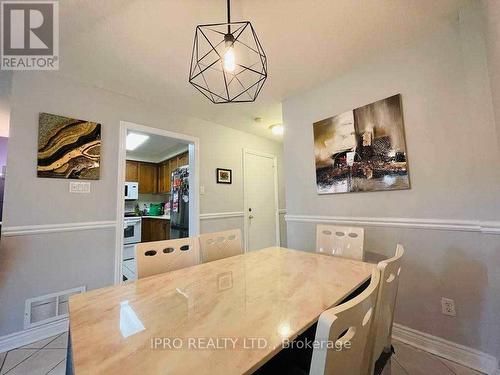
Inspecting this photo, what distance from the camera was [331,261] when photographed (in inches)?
56.2

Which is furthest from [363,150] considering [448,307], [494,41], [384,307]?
[384,307]

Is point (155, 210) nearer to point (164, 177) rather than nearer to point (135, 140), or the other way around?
point (164, 177)

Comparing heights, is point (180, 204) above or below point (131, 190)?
below

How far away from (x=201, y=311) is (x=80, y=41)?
82.2 inches

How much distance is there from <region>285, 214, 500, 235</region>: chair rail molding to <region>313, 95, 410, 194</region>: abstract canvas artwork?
0.27m

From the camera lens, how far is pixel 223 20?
153 centimetres

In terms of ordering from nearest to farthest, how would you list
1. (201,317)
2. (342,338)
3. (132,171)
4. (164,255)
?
(342,338) < (201,317) < (164,255) < (132,171)

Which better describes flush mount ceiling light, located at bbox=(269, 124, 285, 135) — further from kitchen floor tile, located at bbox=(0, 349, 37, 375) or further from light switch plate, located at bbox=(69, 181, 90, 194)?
kitchen floor tile, located at bbox=(0, 349, 37, 375)

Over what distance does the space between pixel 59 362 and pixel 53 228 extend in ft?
3.42

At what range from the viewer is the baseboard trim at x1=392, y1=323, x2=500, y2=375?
1.40 m

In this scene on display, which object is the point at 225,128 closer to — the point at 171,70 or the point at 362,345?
the point at 171,70

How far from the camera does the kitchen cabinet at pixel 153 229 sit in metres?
4.40

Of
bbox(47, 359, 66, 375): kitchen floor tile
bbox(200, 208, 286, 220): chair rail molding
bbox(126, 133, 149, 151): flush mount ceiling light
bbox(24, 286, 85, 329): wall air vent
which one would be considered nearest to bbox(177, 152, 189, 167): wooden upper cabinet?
bbox(126, 133, 149, 151): flush mount ceiling light

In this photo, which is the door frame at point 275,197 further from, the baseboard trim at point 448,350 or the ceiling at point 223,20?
the baseboard trim at point 448,350
